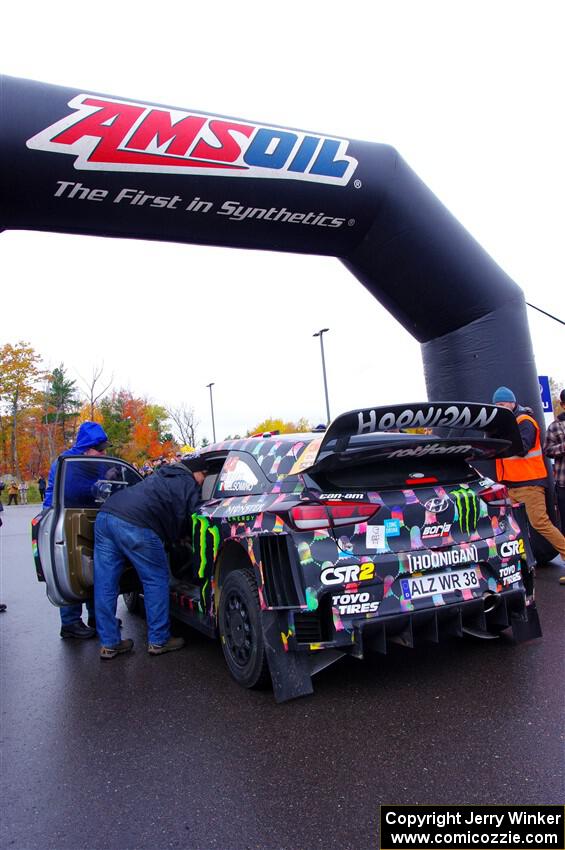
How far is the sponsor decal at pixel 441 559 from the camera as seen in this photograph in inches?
130

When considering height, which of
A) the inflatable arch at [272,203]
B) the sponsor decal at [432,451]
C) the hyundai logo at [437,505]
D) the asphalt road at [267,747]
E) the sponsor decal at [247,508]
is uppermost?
the inflatable arch at [272,203]

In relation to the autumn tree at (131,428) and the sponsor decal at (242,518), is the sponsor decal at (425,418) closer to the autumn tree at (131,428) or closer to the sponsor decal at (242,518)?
the sponsor decal at (242,518)

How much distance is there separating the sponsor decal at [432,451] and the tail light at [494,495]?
276 mm

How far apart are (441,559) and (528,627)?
0.99 metres

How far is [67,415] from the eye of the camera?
6106 centimetres

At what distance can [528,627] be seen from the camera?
3.88m

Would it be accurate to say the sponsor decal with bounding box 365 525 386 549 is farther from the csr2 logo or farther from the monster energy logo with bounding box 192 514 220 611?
the monster energy logo with bounding box 192 514 220 611

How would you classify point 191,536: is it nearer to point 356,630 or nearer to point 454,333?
point 356,630

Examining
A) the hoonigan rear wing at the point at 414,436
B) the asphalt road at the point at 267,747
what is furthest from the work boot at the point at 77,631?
the hoonigan rear wing at the point at 414,436

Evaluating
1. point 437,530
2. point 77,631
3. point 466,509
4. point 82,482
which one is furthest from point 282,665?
point 77,631

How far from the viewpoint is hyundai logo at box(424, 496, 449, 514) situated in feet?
11.3

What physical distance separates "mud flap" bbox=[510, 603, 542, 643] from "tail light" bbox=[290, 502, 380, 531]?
138 cm

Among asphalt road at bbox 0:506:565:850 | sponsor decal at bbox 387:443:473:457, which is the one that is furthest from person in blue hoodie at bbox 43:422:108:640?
sponsor decal at bbox 387:443:473:457

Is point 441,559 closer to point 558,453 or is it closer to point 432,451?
point 432,451
